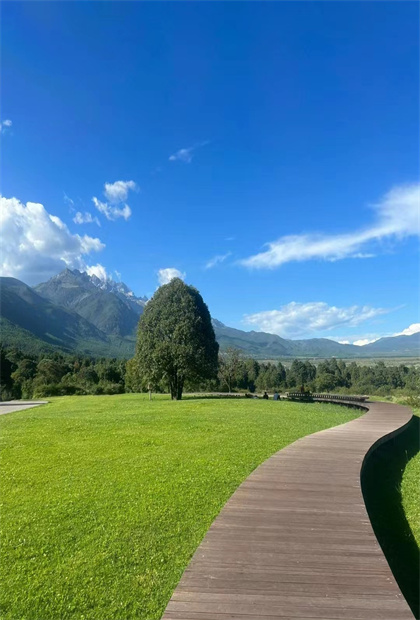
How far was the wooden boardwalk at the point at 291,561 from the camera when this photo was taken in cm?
442

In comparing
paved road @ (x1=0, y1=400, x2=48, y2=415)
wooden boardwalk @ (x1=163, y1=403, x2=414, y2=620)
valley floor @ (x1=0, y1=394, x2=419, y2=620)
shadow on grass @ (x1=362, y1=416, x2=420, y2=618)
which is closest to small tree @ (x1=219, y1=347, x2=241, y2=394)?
paved road @ (x1=0, y1=400, x2=48, y2=415)

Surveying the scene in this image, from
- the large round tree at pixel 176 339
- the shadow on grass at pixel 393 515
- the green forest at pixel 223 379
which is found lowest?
the shadow on grass at pixel 393 515

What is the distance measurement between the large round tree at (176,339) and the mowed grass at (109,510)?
56.8 feet

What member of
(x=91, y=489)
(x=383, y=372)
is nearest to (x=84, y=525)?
(x=91, y=489)

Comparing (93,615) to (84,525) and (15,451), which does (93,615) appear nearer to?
(84,525)

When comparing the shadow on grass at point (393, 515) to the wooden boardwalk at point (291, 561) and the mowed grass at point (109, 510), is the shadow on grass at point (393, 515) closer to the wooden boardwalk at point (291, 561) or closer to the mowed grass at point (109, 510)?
the wooden boardwalk at point (291, 561)

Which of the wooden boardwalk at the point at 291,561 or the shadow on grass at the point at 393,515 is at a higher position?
the wooden boardwalk at the point at 291,561

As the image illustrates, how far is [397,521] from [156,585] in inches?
289

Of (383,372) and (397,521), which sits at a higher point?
(383,372)

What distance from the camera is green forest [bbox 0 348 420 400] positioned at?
187 feet

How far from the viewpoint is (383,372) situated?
258 ft

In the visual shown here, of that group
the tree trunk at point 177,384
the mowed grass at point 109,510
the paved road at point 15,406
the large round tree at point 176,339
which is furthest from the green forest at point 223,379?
the mowed grass at point 109,510

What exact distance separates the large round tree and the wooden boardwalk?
2473 centimetres

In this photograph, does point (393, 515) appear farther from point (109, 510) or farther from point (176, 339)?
point (176, 339)
